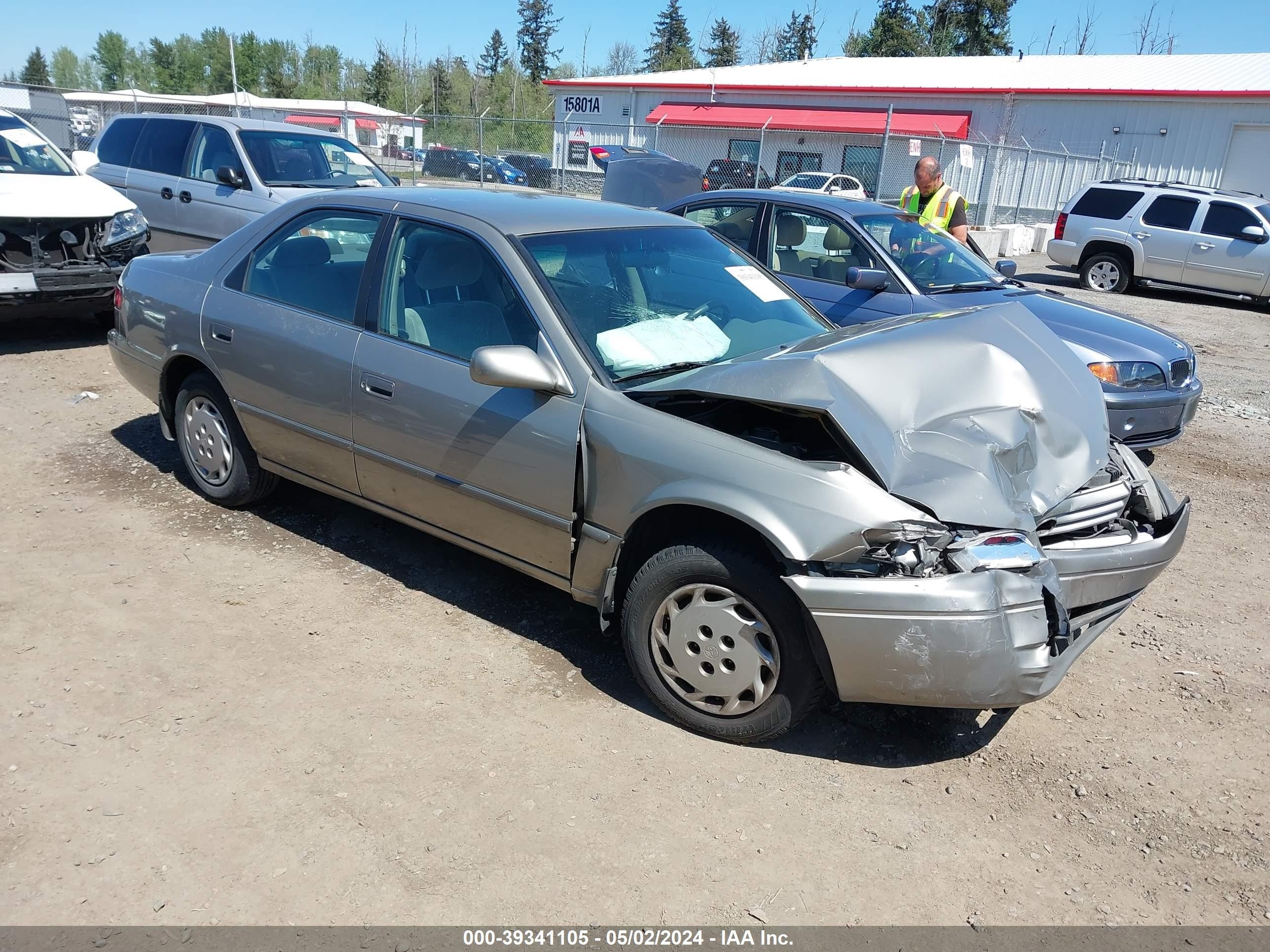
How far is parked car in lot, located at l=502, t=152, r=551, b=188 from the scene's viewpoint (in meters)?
28.7

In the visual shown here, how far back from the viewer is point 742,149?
34.4m

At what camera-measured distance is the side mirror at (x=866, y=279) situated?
636 cm

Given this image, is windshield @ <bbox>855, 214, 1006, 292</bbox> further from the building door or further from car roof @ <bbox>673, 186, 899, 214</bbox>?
the building door

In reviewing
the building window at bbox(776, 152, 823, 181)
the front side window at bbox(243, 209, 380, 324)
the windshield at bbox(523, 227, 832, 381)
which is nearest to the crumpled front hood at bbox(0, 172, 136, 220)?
the front side window at bbox(243, 209, 380, 324)

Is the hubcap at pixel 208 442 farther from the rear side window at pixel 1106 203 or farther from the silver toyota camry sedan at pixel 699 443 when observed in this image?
the rear side window at pixel 1106 203

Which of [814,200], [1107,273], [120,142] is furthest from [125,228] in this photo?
[1107,273]

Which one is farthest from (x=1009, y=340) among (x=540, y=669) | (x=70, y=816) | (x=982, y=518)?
(x=70, y=816)

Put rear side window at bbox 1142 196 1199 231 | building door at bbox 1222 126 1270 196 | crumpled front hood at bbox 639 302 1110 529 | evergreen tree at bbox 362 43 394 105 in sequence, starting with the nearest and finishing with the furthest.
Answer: crumpled front hood at bbox 639 302 1110 529 → rear side window at bbox 1142 196 1199 231 → building door at bbox 1222 126 1270 196 → evergreen tree at bbox 362 43 394 105

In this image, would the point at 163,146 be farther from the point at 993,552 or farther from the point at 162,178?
the point at 993,552

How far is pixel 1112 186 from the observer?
16250mm

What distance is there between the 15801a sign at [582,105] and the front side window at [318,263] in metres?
35.8

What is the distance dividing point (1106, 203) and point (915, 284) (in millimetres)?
11926
